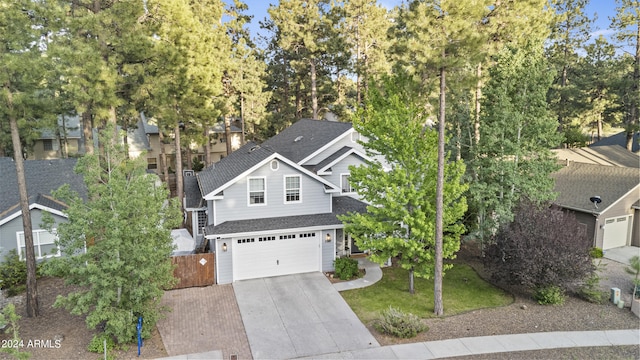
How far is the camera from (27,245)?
48.5 ft

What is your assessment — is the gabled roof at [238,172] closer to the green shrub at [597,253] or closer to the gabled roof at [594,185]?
the gabled roof at [594,185]

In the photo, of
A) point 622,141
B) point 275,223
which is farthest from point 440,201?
point 622,141

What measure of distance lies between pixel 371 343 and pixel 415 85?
30.3 ft

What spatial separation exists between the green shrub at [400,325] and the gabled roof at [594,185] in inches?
478

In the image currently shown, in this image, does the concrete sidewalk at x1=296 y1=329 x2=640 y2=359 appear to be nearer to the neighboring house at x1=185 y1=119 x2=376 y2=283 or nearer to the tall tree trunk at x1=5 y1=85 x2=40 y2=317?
the neighboring house at x1=185 y1=119 x2=376 y2=283

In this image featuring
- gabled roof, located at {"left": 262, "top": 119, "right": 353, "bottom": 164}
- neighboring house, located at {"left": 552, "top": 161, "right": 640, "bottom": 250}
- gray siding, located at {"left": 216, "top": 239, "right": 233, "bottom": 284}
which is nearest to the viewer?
gray siding, located at {"left": 216, "top": 239, "right": 233, "bottom": 284}

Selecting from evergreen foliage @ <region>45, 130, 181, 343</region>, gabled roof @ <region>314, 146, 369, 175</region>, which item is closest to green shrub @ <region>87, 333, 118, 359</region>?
evergreen foliage @ <region>45, 130, 181, 343</region>

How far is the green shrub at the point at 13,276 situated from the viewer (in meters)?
17.2

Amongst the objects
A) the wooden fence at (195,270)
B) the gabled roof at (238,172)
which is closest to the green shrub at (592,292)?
the gabled roof at (238,172)

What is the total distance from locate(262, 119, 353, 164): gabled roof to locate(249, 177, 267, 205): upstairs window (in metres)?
5.95

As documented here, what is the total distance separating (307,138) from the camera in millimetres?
28000

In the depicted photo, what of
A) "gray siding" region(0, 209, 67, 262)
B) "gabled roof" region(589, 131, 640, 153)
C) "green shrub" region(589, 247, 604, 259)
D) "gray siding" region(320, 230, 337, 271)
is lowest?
"green shrub" region(589, 247, 604, 259)

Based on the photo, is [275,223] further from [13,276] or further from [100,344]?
[13,276]

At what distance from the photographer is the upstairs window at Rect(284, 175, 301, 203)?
63.1 feet
